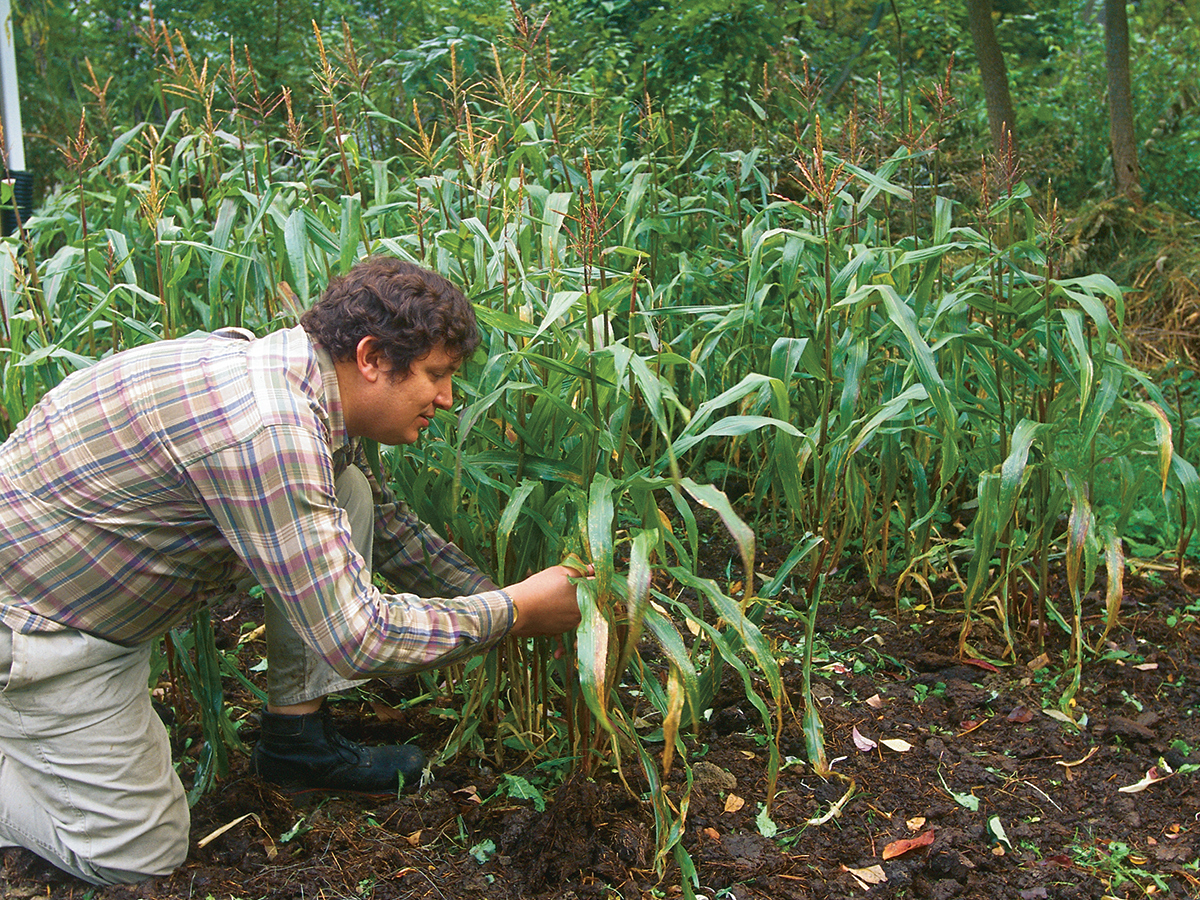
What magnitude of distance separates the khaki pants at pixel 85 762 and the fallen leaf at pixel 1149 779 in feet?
4.46

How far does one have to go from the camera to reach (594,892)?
4.74ft

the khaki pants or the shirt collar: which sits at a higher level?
the shirt collar

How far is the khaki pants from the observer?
1.43m

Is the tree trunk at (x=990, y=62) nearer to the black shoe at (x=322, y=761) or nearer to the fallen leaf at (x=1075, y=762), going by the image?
the fallen leaf at (x=1075, y=762)

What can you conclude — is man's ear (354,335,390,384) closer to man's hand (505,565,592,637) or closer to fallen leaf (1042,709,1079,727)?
man's hand (505,565,592,637)

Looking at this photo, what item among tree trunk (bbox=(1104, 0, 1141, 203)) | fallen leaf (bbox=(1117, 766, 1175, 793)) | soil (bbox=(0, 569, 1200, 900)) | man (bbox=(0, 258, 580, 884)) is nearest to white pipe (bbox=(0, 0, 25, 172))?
soil (bbox=(0, 569, 1200, 900))

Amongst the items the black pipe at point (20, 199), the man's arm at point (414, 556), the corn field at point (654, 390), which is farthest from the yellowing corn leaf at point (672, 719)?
→ the black pipe at point (20, 199)

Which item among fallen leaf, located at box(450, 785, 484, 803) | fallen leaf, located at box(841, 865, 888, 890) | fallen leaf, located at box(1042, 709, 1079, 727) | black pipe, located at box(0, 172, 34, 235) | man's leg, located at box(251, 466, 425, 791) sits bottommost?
fallen leaf, located at box(1042, 709, 1079, 727)

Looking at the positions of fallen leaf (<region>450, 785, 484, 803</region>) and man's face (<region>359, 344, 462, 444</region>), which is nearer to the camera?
man's face (<region>359, 344, 462, 444</region>)

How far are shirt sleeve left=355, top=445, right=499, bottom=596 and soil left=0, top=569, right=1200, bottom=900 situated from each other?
12.4 inches

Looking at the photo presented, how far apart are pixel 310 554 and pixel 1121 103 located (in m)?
4.15

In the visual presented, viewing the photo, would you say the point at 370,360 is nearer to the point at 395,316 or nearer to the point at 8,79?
the point at 395,316

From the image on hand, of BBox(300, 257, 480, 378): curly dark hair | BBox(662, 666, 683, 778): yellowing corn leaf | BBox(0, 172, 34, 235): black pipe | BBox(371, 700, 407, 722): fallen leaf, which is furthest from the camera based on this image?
BBox(0, 172, 34, 235): black pipe

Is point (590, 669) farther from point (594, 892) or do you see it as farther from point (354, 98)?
point (354, 98)
